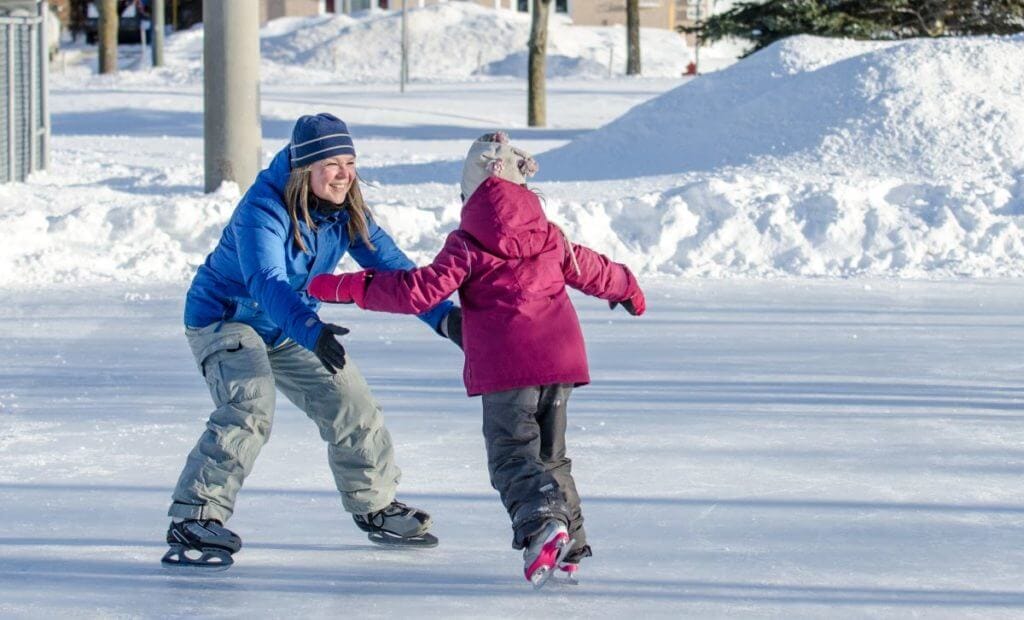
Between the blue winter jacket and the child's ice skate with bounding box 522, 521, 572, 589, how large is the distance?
27.8 inches

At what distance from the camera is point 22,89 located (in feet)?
54.9

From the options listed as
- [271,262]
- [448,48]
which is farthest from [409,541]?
[448,48]

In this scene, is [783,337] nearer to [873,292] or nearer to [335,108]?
[873,292]

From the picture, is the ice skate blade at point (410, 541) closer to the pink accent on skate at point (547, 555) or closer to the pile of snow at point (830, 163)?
the pink accent on skate at point (547, 555)

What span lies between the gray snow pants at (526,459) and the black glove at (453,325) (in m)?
0.26

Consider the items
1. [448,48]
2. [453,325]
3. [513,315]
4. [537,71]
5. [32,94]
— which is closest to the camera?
[513,315]

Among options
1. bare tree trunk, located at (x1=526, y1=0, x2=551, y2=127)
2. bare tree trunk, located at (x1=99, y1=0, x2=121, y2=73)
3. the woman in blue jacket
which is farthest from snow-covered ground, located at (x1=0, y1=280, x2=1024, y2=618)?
bare tree trunk, located at (x1=99, y1=0, x2=121, y2=73)

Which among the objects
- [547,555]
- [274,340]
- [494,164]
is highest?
[494,164]

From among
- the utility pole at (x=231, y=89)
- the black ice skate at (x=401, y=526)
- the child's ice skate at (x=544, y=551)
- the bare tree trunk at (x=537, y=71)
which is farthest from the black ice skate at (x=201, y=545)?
the bare tree trunk at (x=537, y=71)

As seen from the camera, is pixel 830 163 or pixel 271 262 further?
pixel 830 163

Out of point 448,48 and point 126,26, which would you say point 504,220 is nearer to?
point 448,48

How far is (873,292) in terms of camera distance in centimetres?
984

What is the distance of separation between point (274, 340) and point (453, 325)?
525mm

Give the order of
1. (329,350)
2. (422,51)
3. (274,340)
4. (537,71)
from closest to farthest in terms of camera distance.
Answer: (329,350) → (274,340) → (537,71) → (422,51)
